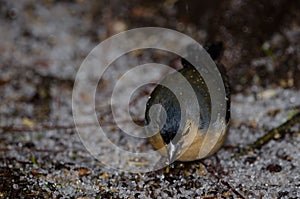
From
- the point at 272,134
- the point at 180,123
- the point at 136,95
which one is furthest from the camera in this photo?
the point at 136,95

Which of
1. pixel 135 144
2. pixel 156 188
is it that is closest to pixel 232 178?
pixel 156 188

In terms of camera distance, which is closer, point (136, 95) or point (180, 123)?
point (180, 123)

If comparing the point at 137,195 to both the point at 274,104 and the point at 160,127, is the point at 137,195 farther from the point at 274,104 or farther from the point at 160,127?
the point at 274,104

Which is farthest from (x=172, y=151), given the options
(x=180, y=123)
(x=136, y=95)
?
(x=136, y=95)

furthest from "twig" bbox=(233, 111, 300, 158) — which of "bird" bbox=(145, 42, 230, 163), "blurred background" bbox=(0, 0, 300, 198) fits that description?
"bird" bbox=(145, 42, 230, 163)

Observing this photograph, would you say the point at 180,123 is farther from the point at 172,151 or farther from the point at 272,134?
the point at 272,134

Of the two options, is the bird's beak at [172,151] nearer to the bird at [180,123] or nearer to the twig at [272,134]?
the bird at [180,123]
